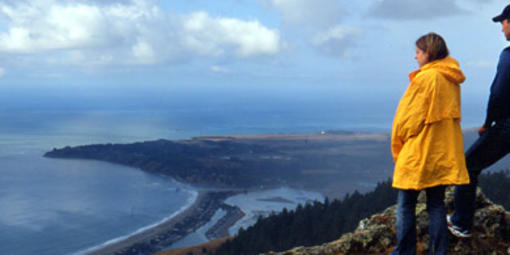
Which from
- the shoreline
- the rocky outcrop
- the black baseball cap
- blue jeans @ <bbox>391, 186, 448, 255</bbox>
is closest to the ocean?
the shoreline

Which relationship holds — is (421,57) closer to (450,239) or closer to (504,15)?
(504,15)

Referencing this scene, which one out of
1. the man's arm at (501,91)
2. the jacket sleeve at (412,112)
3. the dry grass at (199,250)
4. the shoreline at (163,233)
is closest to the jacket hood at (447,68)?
the jacket sleeve at (412,112)

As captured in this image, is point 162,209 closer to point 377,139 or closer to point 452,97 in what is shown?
point 452,97

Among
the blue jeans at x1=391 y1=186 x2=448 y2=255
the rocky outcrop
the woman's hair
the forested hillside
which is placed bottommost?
the forested hillside

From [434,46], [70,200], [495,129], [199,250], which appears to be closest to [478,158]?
[495,129]

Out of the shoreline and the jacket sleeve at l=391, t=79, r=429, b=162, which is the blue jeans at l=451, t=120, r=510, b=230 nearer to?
the jacket sleeve at l=391, t=79, r=429, b=162
